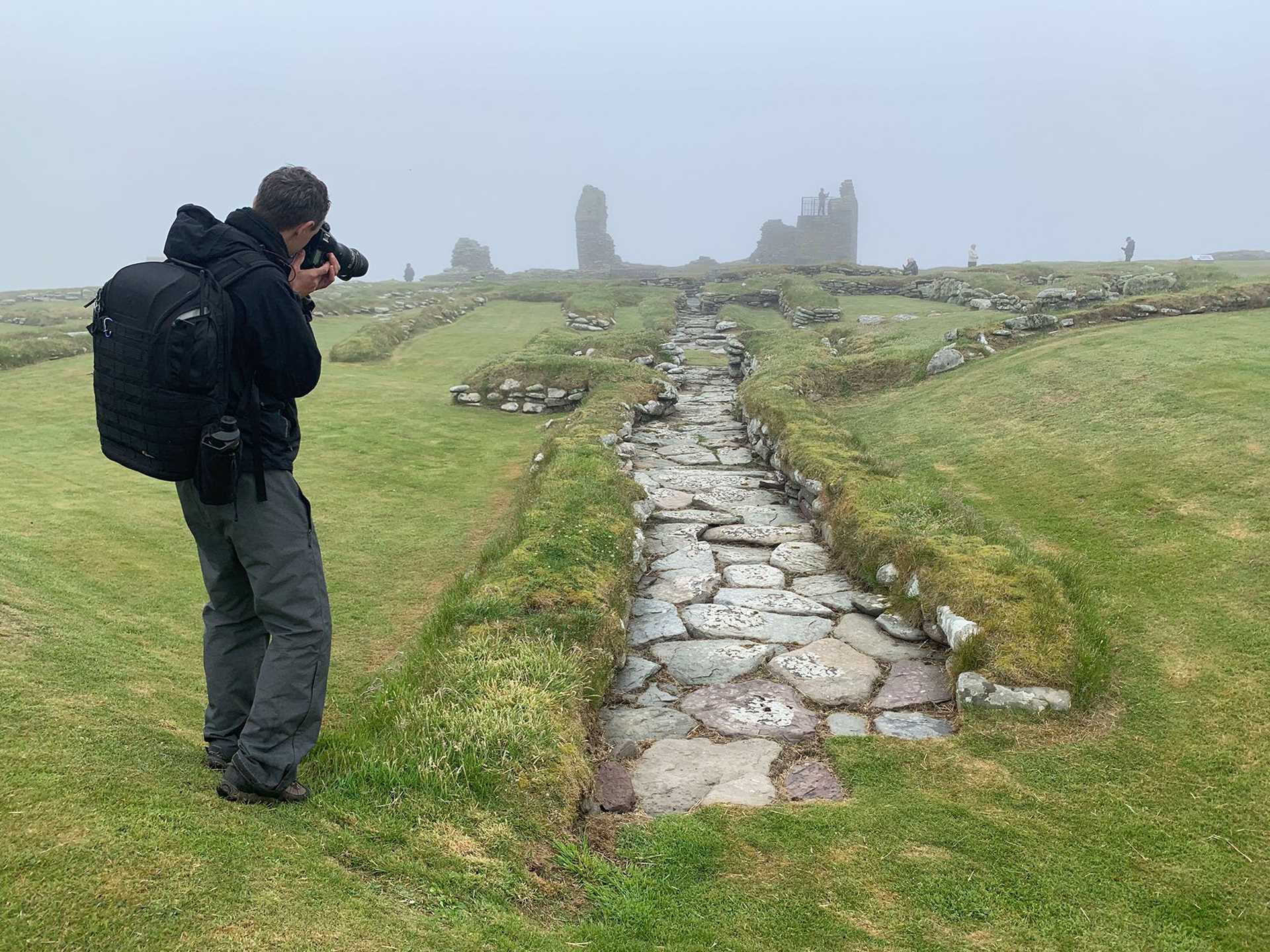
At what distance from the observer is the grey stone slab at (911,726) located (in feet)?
17.8

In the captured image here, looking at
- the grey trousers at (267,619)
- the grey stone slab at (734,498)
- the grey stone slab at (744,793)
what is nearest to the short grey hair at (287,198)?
the grey trousers at (267,619)

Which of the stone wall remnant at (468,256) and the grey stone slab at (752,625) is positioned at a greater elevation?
the stone wall remnant at (468,256)

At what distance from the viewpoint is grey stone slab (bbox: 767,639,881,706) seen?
612 centimetres

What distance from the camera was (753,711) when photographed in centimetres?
591

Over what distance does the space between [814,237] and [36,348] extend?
2772 inches

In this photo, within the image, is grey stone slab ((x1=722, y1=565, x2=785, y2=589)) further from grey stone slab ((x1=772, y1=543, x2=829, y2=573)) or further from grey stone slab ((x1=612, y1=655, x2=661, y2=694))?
grey stone slab ((x1=612, y1=655, x2=661, y2=694))

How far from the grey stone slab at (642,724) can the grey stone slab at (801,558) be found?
10.3 ft

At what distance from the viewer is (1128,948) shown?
348 centimetres

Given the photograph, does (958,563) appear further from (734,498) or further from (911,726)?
(734,498)

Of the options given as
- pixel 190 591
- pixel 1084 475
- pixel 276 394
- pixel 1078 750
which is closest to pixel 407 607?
pixel 190 591

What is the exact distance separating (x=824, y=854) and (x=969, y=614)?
2972 mm

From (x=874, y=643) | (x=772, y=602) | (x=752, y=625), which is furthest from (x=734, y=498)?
(x=874, y=643)

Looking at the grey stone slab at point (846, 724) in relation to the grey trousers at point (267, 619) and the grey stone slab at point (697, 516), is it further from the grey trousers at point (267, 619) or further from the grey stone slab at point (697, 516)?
the grey stone slab at point (697, 516)

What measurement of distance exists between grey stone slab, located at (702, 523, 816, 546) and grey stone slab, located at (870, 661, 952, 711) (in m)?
3.24
